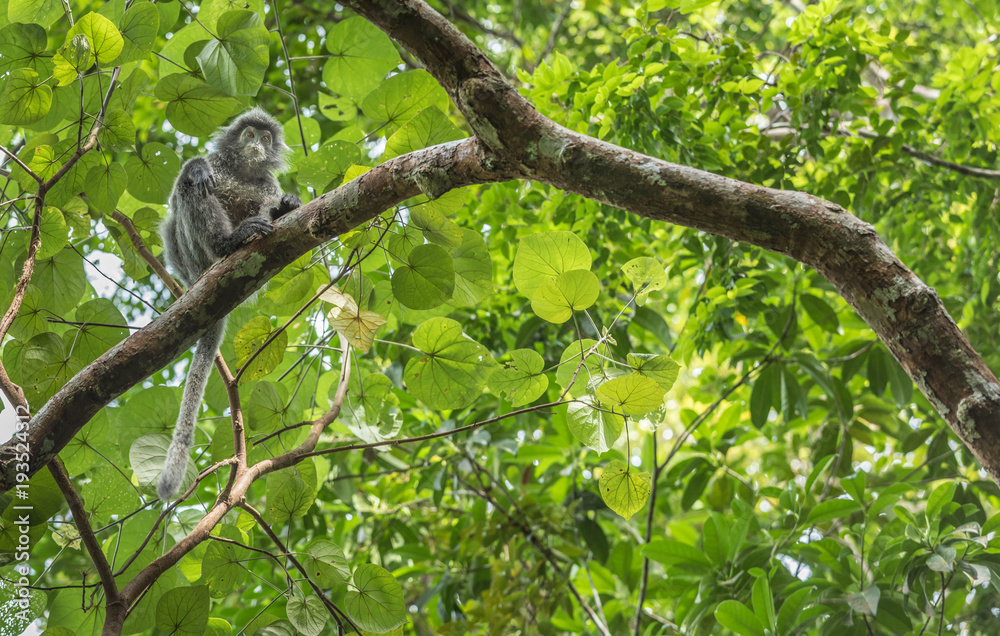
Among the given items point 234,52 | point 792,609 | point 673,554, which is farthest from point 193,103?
point 792,609

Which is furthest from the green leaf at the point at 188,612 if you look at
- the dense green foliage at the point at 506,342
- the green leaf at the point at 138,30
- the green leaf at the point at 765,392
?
the green leaf at the point at 765,392

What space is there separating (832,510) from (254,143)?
9.02 feet

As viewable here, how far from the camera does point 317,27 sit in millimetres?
4230

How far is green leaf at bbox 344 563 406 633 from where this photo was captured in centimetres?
152

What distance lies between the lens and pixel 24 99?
1.65m

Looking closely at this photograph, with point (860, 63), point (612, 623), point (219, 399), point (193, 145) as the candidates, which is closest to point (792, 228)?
point (860, 63)

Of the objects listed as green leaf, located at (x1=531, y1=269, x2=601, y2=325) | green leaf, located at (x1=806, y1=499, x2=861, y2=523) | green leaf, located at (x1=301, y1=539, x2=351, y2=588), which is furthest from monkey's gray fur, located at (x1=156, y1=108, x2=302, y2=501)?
green leaf, located at (x1=806, y1=499, x2=861, y2=523)

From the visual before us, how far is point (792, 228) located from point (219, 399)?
179 cm

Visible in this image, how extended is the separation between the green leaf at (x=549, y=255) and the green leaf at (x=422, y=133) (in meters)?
0.48

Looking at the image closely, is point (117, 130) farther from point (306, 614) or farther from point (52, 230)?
point (306, 614)

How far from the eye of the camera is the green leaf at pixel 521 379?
1.53 metres

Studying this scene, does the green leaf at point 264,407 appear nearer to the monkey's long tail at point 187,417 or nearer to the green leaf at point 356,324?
the monkey's long tail at point 187,417

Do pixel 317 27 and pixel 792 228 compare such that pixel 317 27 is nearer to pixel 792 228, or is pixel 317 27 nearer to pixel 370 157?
pixel 370 157

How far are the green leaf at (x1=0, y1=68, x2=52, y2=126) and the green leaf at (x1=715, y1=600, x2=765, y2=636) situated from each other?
233 cm
